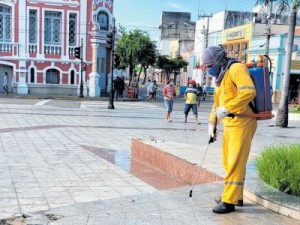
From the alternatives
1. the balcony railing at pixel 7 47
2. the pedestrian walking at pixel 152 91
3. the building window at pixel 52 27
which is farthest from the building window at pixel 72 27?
the pedestrian walking at pixel 152 91

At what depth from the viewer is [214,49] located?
4316mm

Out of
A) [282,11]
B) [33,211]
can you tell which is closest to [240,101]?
[33,211]

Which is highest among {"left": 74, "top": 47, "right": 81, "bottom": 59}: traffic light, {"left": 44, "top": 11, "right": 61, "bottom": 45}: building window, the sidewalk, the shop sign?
the shop sign

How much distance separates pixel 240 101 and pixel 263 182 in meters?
1.41

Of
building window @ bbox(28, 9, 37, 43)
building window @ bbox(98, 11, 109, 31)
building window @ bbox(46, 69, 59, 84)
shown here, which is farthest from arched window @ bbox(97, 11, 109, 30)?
building window @ bbox(46, 69, 59, 84)

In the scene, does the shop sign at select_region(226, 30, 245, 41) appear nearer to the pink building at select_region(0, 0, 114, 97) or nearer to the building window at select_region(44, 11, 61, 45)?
the pink building at select_region(0, 0, 114, 97)

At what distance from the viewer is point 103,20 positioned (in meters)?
31.1

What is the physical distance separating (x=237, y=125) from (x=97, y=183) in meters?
2.72

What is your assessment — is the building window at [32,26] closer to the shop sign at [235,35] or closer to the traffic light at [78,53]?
the traffic light at [78,53]

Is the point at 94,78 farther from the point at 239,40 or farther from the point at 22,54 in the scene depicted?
the point at 239,40

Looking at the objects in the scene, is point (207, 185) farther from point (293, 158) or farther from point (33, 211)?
point (33, 211)

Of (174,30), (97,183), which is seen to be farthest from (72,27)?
(174,30)

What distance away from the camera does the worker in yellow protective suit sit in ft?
13.1

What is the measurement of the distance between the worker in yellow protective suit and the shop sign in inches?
1560
